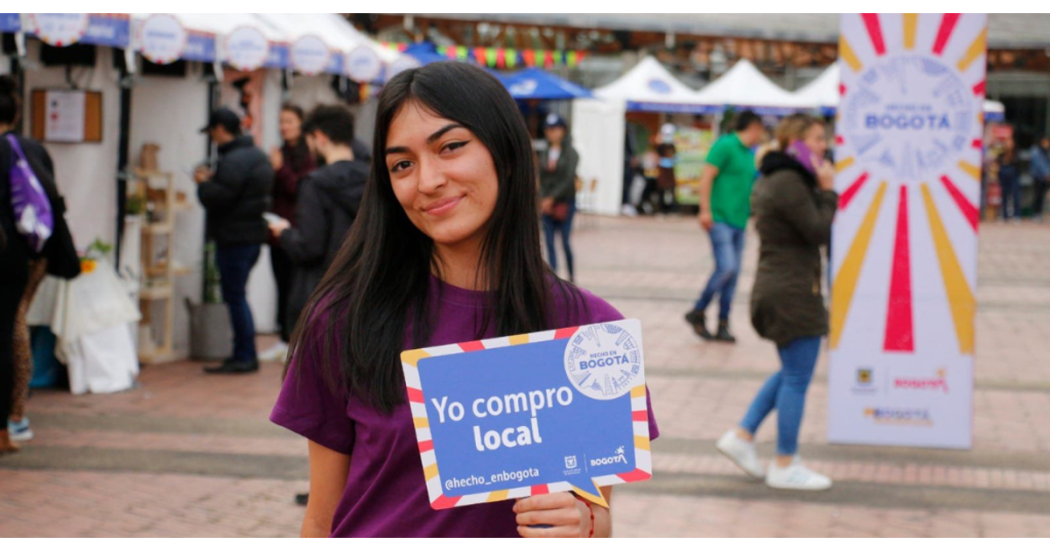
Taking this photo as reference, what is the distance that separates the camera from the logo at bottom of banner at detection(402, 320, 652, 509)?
2057 millimetres

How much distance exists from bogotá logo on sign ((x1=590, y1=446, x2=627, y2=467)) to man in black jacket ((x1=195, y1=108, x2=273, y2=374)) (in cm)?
746

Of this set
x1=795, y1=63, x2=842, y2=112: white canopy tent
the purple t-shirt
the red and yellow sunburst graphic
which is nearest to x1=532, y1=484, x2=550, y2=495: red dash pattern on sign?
the purple t-shirt

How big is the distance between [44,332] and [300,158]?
2.39m

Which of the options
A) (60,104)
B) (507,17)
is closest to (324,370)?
(60,104)

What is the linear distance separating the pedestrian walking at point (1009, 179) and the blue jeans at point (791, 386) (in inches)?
863

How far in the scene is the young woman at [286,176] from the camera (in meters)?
10.2

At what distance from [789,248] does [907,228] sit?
86 cm

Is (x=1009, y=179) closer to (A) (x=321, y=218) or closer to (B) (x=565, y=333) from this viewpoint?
(A) (x=321, y=218)

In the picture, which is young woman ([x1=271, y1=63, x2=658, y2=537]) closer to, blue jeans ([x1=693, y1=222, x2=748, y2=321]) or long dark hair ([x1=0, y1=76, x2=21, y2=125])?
long dark hair ([x1=0, y1=76, x2=21, y2=125])

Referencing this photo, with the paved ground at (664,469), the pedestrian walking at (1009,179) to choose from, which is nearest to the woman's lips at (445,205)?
the paved ground at (664,469)

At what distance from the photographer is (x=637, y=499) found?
20.7 ft

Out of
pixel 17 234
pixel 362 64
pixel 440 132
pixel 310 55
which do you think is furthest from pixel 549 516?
pixel 362 64

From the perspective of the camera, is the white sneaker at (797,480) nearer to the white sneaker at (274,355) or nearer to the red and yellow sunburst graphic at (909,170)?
the red and yellow sunburst graphic at (909,170)

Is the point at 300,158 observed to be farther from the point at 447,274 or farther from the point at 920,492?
the point at 447,274
